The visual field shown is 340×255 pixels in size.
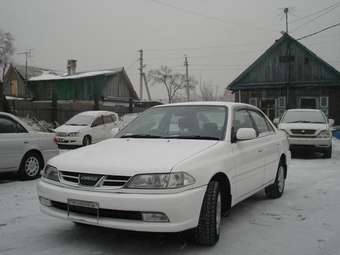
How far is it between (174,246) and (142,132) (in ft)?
5.73

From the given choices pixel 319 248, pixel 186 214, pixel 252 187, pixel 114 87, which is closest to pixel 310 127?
pixel 252 187

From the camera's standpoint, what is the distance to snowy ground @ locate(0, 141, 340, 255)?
4.61m

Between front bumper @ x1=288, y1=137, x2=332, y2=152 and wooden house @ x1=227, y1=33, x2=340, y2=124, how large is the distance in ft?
64.2

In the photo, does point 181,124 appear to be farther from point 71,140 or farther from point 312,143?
point 71,140

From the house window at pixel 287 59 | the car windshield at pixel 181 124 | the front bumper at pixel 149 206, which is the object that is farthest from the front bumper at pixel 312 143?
the house window at pixel 287 59

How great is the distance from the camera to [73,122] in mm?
19031

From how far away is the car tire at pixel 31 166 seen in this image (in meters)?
8.99

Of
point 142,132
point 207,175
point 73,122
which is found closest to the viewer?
point 207,175

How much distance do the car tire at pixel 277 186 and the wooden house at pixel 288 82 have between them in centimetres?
2633

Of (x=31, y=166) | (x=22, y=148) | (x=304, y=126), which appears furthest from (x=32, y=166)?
(x=304, y=126)

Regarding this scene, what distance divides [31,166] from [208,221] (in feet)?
18.5

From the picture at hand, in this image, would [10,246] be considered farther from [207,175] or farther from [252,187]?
[252,187]

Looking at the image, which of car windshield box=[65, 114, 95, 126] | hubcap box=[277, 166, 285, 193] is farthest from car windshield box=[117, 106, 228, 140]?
car windshield box=[65, 114, 95, 126]

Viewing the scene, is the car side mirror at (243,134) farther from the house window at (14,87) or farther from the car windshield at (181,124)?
the house window at (14,87)
